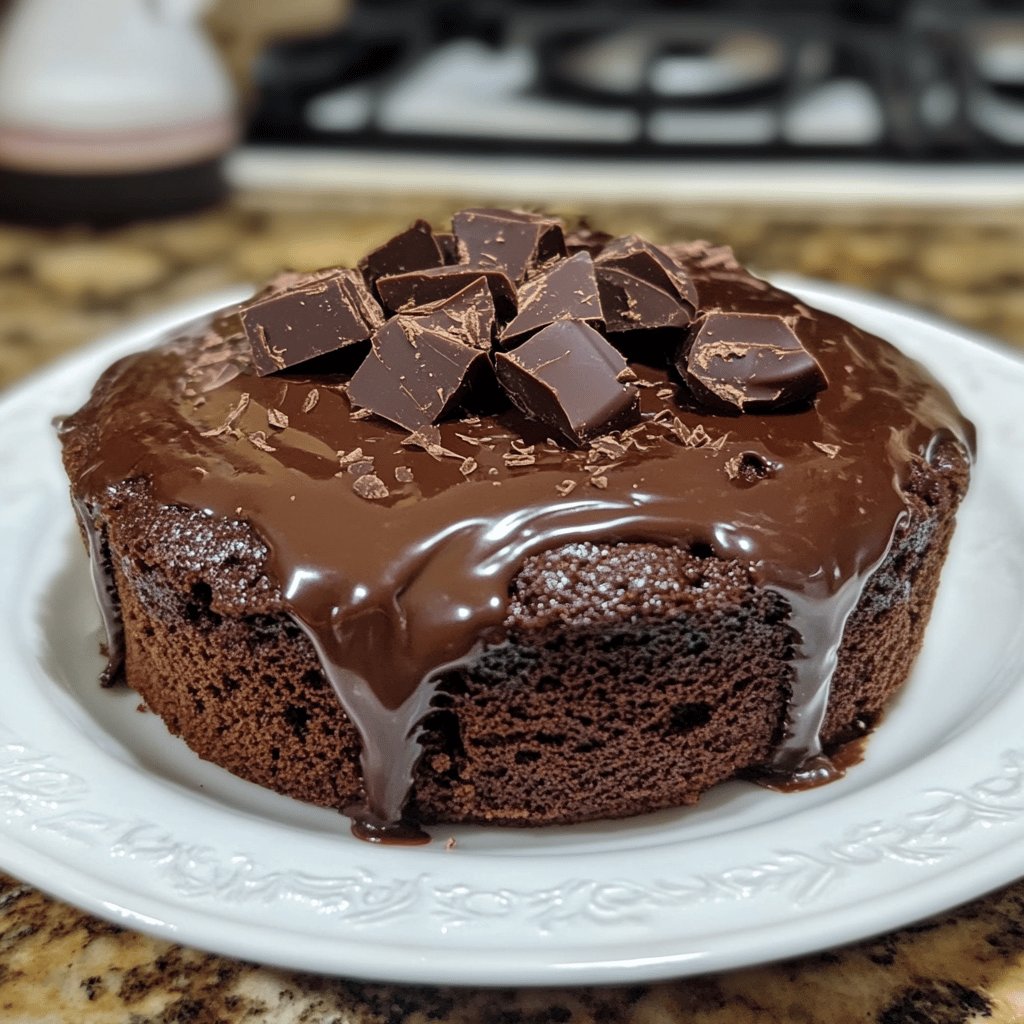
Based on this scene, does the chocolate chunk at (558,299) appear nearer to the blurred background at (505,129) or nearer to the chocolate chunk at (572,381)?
the chocolate chunk at (572,381)

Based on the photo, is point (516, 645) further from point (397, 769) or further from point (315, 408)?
point (315, 408)

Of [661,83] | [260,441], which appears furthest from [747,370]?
[661,83]

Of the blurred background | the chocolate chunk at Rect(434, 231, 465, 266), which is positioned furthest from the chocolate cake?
the blurred background

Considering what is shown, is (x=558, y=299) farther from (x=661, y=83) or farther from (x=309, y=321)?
(x=661, y=83)

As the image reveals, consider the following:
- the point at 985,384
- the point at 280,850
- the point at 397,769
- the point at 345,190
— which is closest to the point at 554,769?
the point at 397,769

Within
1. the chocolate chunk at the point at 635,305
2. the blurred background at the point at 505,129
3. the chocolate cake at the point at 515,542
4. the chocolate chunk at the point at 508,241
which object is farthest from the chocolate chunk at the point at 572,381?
the blurred background at the point at 505,129

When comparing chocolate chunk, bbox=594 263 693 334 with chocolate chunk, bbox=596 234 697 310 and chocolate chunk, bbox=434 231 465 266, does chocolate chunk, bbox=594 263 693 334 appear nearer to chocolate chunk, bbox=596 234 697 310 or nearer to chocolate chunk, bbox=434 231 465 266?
chocolate chunk, bbox=596 234 697 310
